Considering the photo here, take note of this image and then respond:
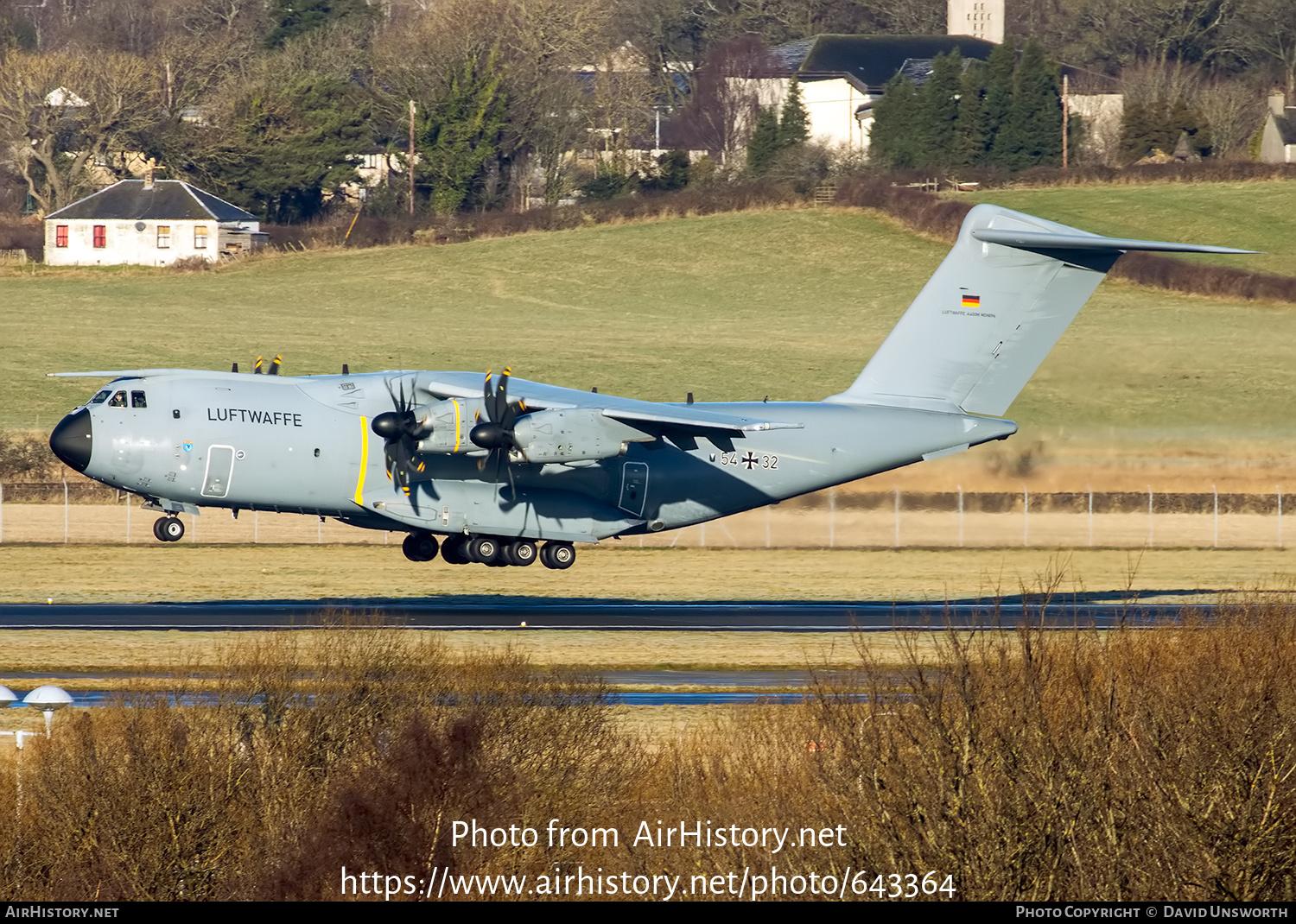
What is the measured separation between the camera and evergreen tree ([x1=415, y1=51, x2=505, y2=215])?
10425 centimetres

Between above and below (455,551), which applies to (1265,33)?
above

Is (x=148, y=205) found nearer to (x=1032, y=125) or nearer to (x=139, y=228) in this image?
(x=139, y=228)

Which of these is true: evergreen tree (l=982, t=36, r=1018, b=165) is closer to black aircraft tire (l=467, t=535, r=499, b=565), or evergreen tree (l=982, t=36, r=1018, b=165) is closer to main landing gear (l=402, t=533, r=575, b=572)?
main landing gear (l=402, t=533, r=575, b=572)

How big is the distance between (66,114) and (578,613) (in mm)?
Result: 78954

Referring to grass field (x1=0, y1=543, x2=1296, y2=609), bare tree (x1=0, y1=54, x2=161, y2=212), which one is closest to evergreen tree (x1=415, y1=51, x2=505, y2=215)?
bare tree (x1=0, y1=54, x2=161, y2=212)

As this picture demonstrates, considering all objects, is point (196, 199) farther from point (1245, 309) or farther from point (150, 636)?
point (150, 636)

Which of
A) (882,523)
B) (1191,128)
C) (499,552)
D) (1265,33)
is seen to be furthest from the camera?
(1265,33)

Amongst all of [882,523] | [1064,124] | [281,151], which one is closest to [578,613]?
[882,523]

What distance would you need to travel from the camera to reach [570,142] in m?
111

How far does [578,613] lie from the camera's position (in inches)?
1499

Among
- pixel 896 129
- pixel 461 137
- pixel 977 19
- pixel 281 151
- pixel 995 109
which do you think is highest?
pixel 977 19

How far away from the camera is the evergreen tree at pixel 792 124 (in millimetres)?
107000

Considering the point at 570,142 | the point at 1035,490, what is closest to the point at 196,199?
the point at 570,142

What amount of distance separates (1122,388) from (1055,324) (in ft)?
24.5
